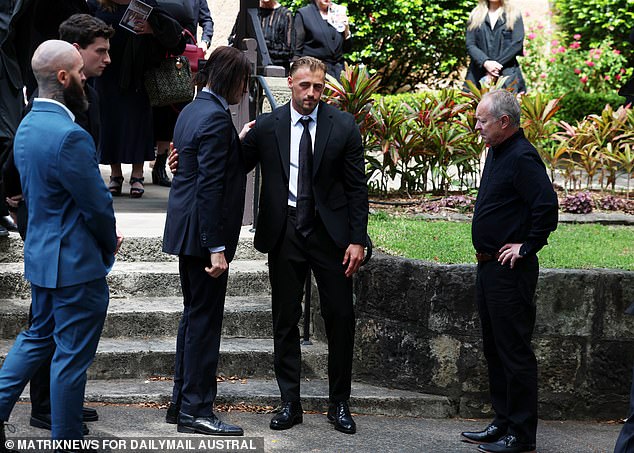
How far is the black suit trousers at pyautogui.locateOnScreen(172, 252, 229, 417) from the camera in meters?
5.52

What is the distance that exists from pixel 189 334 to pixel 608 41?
1219cm

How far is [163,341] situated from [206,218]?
149cm

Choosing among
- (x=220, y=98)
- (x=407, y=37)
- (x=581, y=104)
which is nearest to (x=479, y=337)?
(x=220, y=98)

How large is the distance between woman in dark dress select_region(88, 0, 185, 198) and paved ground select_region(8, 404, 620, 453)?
3416 mm

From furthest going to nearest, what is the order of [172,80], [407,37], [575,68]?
[407,37], [575,68], [172,80]

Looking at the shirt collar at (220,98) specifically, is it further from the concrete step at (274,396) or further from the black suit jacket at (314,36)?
the black suit jacket at (314,36)

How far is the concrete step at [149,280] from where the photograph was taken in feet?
22.4

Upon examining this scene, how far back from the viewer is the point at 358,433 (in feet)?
19.2

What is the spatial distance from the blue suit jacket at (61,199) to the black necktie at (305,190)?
1.31 meters

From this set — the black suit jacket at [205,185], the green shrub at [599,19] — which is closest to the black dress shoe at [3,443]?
the black suit jacket at [205,185]

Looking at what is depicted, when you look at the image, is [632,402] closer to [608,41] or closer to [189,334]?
[189,334]

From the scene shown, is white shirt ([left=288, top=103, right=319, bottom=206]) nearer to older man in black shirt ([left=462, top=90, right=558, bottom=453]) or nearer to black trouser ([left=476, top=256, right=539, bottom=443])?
older man in black shirt ([left=462, top=90, right=558, bottom=453])

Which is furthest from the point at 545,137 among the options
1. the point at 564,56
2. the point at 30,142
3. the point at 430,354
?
the point at 564,56

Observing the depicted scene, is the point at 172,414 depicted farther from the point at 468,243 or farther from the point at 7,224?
the point at 468,243
